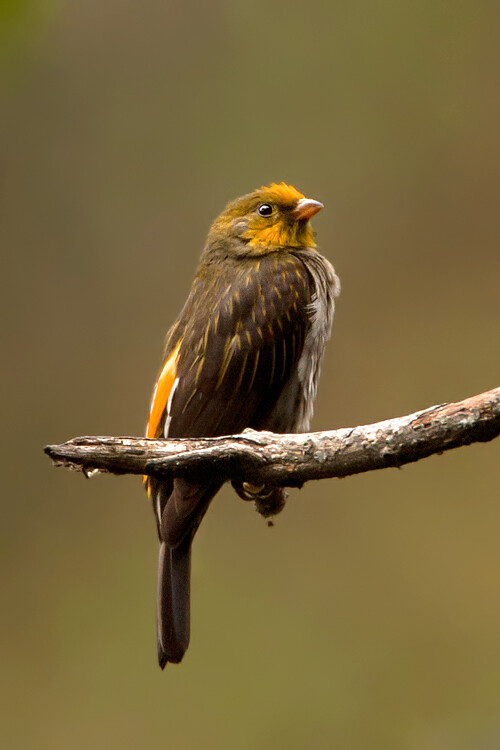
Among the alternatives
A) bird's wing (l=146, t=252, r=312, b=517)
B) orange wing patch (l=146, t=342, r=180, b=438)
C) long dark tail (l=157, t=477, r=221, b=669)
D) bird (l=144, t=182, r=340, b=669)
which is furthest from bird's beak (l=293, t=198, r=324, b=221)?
long dark tail (l=157, t=477, r=221, b=669)

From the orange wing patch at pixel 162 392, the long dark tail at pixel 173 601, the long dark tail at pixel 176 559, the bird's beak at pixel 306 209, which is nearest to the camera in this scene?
the long dark tail at pixel 176 559

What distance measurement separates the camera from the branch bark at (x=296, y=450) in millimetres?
1934

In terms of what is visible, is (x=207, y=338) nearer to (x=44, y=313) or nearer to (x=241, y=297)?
(x=241, y=297)

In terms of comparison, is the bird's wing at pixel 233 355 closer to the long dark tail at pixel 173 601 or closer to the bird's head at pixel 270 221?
the long dark tail at pixel 173 601

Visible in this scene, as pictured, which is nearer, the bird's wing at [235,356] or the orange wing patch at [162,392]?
the bird's wing at [235,356]

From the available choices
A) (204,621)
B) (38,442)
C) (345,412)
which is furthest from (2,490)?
(345,412)

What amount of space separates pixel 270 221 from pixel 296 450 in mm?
1445

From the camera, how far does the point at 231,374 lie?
2785 millimetres

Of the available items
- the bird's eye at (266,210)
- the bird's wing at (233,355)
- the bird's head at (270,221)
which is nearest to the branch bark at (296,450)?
the bird's wing at (233,355)

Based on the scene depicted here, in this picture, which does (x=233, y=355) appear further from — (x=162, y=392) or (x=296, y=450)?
→ (x=296, y=450)

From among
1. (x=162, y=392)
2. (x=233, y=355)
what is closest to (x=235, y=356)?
(x=233, y=355)

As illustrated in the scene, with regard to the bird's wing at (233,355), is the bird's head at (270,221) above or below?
above

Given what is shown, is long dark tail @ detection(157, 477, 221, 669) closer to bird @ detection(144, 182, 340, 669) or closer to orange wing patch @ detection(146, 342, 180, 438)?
bird @ detection(144, 182, 340, 669)

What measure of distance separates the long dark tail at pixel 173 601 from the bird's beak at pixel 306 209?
1.28 meters
